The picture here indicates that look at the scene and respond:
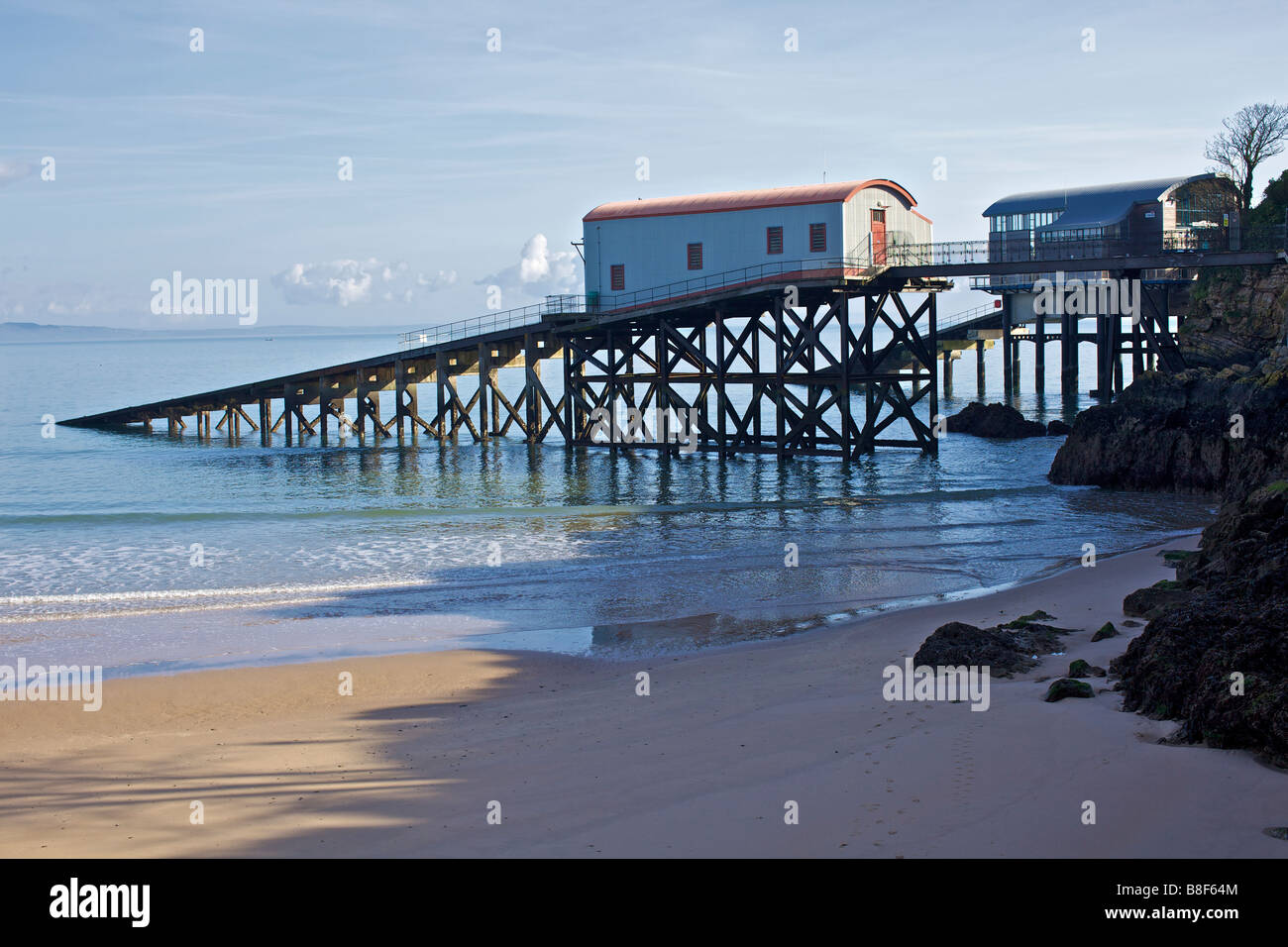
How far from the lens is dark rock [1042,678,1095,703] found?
→ 30.9 ft

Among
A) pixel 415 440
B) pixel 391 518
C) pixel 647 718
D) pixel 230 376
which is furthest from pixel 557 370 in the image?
pixel 647 718

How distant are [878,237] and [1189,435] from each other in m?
11.2

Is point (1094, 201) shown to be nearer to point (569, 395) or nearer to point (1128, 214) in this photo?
point (1128, 214)

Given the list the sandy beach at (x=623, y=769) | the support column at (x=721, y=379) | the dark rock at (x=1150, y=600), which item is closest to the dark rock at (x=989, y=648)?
the sandy beach at (x=623, y=769)

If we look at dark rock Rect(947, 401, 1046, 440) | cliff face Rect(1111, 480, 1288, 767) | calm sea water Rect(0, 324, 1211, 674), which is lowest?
calm sea water Rect(0, 324, 1211, 674)

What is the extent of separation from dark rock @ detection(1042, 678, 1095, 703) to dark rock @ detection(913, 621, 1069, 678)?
1.09 m

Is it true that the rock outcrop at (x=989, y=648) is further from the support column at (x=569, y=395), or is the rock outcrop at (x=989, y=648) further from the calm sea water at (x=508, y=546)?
the support column at (x=569, y=395)

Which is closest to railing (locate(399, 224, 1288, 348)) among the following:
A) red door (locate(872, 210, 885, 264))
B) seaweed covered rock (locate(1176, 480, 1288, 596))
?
red door (locate(872, 210, 885, 264))

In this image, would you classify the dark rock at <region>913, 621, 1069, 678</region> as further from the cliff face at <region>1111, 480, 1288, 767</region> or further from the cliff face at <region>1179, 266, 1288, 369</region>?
the cliff face at <region>1179, 266, 1288, 369</region>

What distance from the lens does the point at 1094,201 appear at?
50.8 metres

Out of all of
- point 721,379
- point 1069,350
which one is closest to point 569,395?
point 721,379

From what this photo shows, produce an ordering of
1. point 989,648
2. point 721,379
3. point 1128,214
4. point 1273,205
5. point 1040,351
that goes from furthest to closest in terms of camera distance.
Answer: point 1040,351 → point 1128,214 → point 1273,205 → point 721,379 → point 989,648

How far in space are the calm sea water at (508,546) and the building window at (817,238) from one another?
648cm

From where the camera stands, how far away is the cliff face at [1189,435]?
22.6 metres
